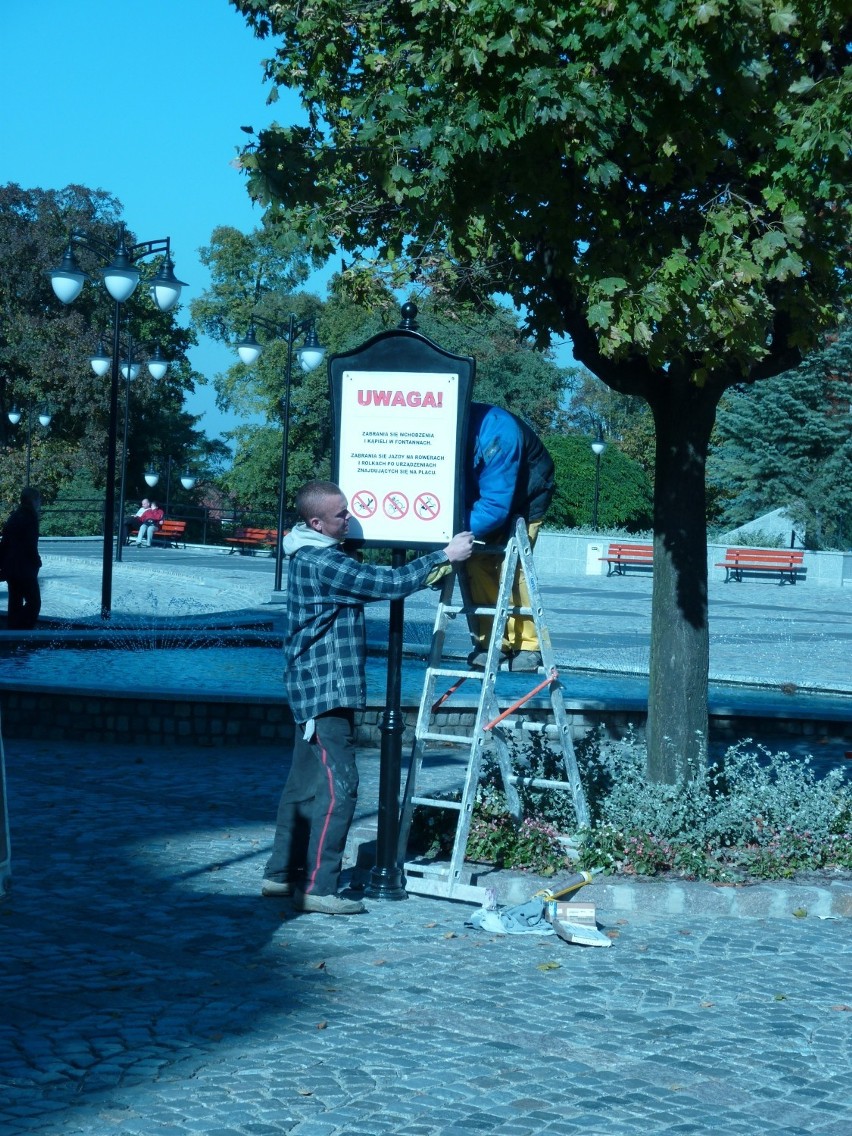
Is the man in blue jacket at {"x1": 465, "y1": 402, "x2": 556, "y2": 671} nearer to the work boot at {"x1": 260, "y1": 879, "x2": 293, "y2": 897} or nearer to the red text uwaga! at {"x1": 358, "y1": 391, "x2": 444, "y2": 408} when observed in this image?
the red text uwaga! at {"x1": 358, "y1": 391, "x2": 444, "y2": 408}

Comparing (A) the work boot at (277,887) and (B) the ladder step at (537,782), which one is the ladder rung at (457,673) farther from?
(A) the work boot at (277,887)

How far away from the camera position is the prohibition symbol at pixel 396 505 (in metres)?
7.61

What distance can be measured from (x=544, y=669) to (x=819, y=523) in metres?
43.7

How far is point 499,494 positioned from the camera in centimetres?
777

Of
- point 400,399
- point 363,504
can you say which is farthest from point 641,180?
point 363,504

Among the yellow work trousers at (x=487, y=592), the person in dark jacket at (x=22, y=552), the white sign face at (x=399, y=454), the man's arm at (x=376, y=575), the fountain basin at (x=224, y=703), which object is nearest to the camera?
the man's arm at (x=376, y=575)

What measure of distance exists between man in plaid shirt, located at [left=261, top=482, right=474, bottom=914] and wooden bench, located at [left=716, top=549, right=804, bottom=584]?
117ft

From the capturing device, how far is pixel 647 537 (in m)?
46.1

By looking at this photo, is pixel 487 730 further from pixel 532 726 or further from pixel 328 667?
pixel 328 667

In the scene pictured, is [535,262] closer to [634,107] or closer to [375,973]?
[634,107]

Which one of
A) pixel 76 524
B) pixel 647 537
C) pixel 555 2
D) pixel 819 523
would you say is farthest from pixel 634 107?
pixel 76 524

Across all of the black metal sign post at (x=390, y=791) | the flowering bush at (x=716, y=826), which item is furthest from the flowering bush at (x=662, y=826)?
the black metal sign post at (x=390, y=791)

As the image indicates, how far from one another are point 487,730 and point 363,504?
1.21m

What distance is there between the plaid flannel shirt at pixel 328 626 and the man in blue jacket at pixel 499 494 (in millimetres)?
679
